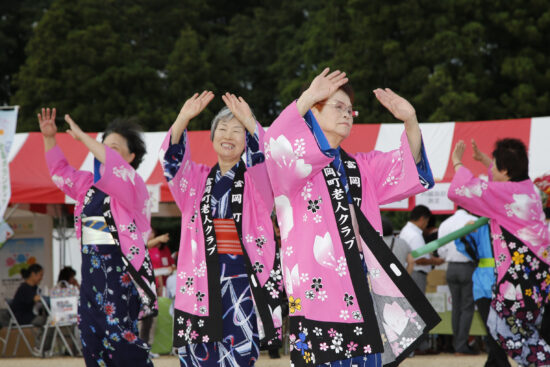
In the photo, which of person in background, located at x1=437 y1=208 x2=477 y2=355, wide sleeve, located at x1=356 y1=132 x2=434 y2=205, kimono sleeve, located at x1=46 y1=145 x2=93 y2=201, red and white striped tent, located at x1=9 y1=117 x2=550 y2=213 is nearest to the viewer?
wide sleeve, located at x1=356 y1=132 x2=434 y2=205

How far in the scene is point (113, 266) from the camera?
541 centimetres

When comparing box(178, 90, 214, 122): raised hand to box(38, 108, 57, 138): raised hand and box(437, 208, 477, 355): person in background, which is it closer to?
box(38, 108, 57, 138): raised hand

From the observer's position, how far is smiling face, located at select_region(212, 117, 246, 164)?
181 inches

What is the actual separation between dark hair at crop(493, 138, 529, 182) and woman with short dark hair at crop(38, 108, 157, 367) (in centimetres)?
265

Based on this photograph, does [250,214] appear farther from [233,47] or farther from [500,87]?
[233,47]

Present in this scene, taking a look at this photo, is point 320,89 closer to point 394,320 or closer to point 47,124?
point 394,320

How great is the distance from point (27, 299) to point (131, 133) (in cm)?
590

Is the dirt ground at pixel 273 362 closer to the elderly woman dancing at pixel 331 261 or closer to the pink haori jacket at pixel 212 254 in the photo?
the pink haori jacket at pixel 212 254

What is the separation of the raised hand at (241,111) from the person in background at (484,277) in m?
2.89

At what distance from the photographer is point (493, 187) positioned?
5.63m

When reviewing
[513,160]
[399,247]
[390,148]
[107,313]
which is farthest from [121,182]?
[390,148]

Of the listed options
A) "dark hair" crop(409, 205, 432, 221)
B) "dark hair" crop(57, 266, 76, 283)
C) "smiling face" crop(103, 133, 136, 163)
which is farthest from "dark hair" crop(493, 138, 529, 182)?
"dark hair" crop(57, 266, 76, 283)

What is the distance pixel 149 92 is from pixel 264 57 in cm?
409

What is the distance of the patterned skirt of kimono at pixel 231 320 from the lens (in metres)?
4.30
